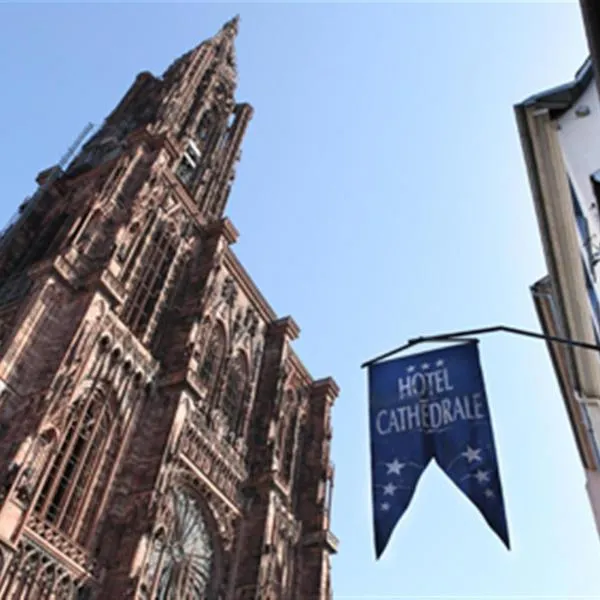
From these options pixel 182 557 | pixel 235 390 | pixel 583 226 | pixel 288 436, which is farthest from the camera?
pixel 288 436

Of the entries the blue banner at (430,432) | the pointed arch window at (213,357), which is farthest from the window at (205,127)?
the blue banner at (430,432)

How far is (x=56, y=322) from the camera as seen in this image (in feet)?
72.6

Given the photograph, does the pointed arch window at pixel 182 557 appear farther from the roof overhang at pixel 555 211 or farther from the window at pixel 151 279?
the roof overhang at pixel 555 211

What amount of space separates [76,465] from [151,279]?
9.42 m

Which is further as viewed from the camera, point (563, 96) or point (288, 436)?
point (288, 436)

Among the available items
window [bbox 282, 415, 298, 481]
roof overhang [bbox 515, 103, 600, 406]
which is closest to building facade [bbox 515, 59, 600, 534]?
roof overhang [bbox 515, 103, 600, 406]

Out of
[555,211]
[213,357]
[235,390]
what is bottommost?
[555,211]

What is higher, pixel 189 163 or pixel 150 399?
pixel 189 163

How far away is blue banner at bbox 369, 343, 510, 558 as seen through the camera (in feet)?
26.3

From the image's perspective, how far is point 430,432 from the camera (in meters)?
8.57

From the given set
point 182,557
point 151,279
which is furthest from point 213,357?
point 182,557

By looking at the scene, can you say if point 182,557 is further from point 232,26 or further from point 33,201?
point 232,26

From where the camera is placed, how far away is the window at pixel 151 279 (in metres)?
26.5

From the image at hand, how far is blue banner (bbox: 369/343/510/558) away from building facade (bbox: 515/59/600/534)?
108 inches
